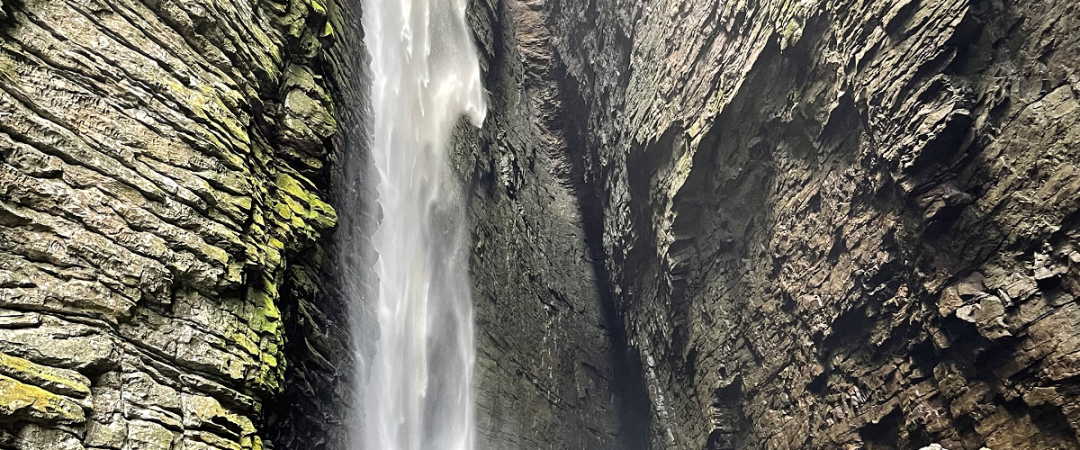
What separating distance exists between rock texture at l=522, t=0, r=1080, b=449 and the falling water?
21.1 ft

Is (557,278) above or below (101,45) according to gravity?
above

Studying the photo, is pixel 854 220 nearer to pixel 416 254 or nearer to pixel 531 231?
pixel 416 254

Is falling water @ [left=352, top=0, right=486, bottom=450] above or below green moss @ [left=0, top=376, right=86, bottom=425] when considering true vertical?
above

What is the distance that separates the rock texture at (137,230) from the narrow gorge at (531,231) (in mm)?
36

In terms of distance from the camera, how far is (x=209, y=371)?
7.69 meters

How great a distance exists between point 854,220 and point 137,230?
43.8ft

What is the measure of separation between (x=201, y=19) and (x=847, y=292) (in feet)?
44.3

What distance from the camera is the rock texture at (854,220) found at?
1006 cm

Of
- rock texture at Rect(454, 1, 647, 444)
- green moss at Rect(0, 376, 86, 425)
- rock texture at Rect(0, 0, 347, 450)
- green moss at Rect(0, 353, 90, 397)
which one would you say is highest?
rock texture at Rect(454, 1, 647, 444)

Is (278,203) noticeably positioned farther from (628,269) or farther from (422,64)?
(628,269)

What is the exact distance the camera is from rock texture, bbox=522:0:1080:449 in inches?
396

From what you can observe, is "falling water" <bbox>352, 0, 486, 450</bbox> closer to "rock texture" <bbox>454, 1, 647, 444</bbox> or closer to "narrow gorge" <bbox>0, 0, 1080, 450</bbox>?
"narrow gorge" <bbox>0, 0, 1080, 450</bbox>

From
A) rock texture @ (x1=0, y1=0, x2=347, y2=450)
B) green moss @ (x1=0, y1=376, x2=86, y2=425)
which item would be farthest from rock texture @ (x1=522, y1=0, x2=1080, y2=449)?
green moss @ (x1=0, y1=376, x2=86, y2=425)

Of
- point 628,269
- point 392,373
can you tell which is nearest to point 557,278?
point 628,269
